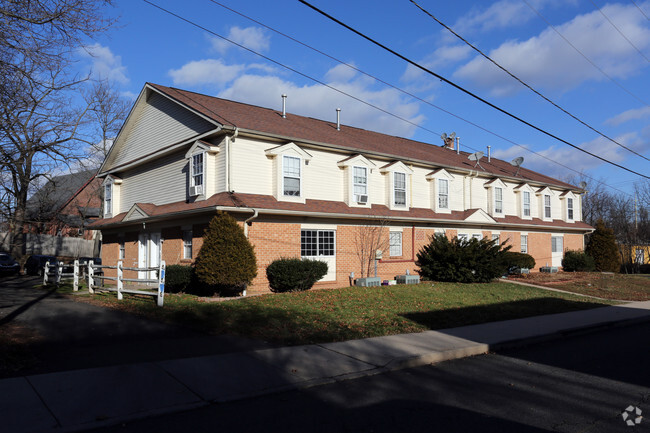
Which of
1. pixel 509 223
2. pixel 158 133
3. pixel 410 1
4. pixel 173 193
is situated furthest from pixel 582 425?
pixel 509 223

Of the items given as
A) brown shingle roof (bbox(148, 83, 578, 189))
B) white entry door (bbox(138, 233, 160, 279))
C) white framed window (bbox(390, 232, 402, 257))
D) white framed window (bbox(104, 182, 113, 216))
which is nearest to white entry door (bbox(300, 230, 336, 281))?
white framed window (bbox(390, 232, 402, 257))

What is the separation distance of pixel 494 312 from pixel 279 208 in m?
8.15

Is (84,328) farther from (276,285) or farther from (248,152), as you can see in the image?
(248,152)

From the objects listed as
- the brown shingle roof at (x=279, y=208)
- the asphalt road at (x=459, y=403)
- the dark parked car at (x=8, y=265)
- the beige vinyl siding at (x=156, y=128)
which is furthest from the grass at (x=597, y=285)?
the dark parked car at (x=8, y=265)

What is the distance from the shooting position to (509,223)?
28.3 meters

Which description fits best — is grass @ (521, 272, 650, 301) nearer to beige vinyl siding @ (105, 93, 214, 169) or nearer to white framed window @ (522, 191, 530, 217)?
white framed window @ (522, 191, 530, 217)

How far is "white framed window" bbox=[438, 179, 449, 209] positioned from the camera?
81.5 feet

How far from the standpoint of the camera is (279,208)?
1750 cm

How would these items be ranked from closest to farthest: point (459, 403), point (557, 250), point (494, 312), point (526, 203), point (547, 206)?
point (459, 403) < point (494, 312) < point (526, 203) < point (547, 206) < point (557, 250)

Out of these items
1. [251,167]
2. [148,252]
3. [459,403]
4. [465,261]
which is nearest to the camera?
[459,403]

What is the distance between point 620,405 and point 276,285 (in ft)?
41.5

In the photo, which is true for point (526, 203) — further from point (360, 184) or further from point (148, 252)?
point (148, 252)

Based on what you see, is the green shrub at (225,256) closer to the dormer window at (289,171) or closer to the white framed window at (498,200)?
the dormer window at (289,171)

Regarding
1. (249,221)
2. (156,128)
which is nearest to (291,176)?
(249,221)
